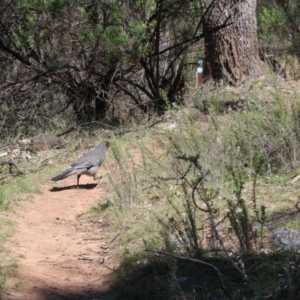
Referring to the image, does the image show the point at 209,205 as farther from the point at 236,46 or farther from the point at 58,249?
the point at 236,46

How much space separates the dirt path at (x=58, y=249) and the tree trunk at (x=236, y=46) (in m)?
5.02

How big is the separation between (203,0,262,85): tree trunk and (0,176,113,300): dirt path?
5.02m

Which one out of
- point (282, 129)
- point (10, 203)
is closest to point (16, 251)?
point (10, 203)

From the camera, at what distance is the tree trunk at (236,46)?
13766mm

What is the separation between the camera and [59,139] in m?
12.1

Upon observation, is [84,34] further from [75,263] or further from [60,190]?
[75,263]

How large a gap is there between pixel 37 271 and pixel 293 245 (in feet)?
7.51

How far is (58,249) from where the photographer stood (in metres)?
7.41

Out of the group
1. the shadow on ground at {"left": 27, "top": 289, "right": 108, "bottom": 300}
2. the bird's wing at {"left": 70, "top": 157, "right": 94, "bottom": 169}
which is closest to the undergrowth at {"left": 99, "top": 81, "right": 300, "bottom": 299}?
the shadow on ground at {"left": 27, "top": 289, "right": 108, "bottom": 300}

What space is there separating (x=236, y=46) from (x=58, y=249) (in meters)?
7.52

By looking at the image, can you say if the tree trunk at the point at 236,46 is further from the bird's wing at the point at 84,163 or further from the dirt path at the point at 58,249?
the dirt path at the point at 58,249

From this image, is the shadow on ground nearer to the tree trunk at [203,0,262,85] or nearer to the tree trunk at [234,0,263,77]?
the tree trunk at [203,0,262,85]

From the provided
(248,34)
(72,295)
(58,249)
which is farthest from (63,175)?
(248,34)

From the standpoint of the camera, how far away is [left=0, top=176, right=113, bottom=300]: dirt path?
627 centimetres
